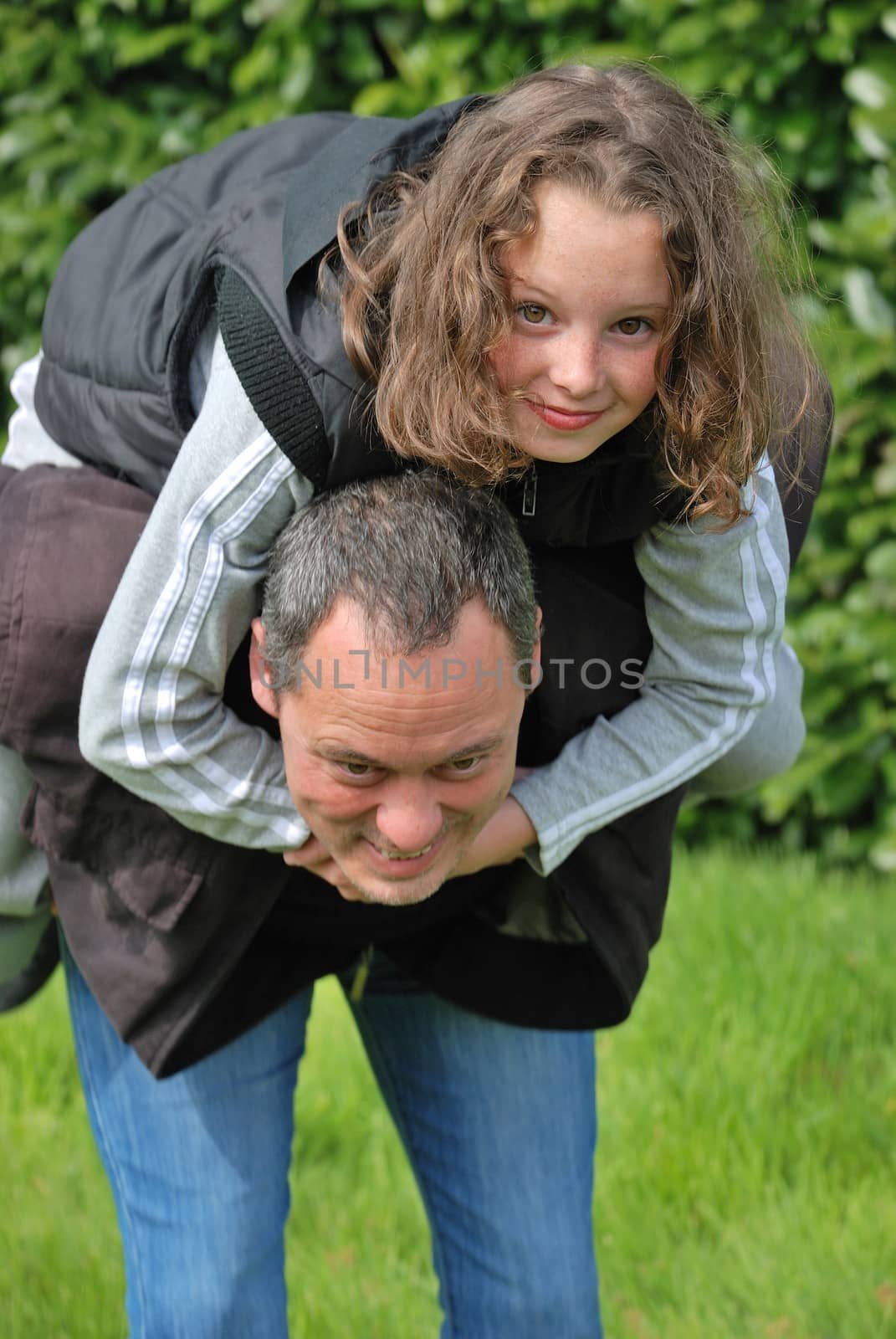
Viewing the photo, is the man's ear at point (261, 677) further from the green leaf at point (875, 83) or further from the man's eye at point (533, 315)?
the green leaf at point (875, 83)

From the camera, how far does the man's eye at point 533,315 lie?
195 cm

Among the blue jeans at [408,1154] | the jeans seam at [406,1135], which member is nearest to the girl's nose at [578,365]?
the blue jeans at [408,1154]

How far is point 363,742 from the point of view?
198 centimetres

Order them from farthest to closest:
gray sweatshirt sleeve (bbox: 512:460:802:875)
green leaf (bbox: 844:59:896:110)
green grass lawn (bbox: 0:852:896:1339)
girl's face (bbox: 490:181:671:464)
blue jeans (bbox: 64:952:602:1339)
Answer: green leaf (bbox: 844:59:896:110), green grass lawn (bbox: 0:852:896:1339), blue jeans (bbox: 64:952:602:1339), gray sweatshirt sleeve (bbox: 512:460:802:875), girl's face (bbox: 490:181:671:464)

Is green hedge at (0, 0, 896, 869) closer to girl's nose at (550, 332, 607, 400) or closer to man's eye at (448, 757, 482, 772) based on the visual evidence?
girl's nose at (550, 332, 607, 400)

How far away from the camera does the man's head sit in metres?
1.93

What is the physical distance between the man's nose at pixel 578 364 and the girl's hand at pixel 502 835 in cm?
63

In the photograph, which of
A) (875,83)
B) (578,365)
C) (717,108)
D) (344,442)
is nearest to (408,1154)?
(344,442)

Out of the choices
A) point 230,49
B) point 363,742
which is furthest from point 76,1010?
point 230,49

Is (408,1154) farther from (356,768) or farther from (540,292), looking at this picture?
(540,292)

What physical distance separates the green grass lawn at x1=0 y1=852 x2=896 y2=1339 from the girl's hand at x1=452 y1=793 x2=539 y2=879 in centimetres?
131

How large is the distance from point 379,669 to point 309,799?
246mm

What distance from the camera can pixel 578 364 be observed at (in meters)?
1.89

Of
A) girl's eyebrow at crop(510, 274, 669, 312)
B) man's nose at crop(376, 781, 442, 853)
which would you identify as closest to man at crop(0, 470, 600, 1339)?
man's nose at crop(376, 781, 442, 853)
